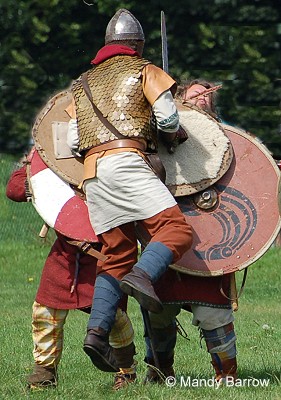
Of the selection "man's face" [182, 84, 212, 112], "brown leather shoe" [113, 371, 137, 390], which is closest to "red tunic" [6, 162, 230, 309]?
"brown leather shoe" [113, 371, 137, 390]

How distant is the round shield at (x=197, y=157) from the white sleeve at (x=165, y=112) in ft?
1.17

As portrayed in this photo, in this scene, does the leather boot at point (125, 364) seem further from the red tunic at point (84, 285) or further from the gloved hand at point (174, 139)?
the gloved hand at point (174, 139)

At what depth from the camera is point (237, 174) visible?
5.90m

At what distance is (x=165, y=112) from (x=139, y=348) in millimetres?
2637

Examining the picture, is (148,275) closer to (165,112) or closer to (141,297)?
(141,297)

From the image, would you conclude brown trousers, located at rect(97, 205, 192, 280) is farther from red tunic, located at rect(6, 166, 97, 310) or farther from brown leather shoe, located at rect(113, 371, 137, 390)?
brown leather shoe, located at rect(113, 371, 137, 390)

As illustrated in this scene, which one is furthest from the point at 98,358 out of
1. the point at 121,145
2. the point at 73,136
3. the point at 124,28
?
the point at 124,28

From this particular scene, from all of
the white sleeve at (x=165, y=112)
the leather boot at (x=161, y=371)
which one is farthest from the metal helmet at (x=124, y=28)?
the leather boot at (x=161, y=371)

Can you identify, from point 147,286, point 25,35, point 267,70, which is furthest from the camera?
point 25,35

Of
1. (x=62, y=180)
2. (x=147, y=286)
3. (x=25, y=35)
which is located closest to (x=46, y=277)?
(x=62, y=180)

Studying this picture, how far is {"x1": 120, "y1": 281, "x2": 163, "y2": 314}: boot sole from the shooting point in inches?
205

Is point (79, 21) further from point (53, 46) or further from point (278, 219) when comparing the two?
point (278, 219)

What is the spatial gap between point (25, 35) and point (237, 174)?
17300mm

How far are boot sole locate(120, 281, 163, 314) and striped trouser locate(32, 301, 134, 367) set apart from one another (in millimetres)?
606
